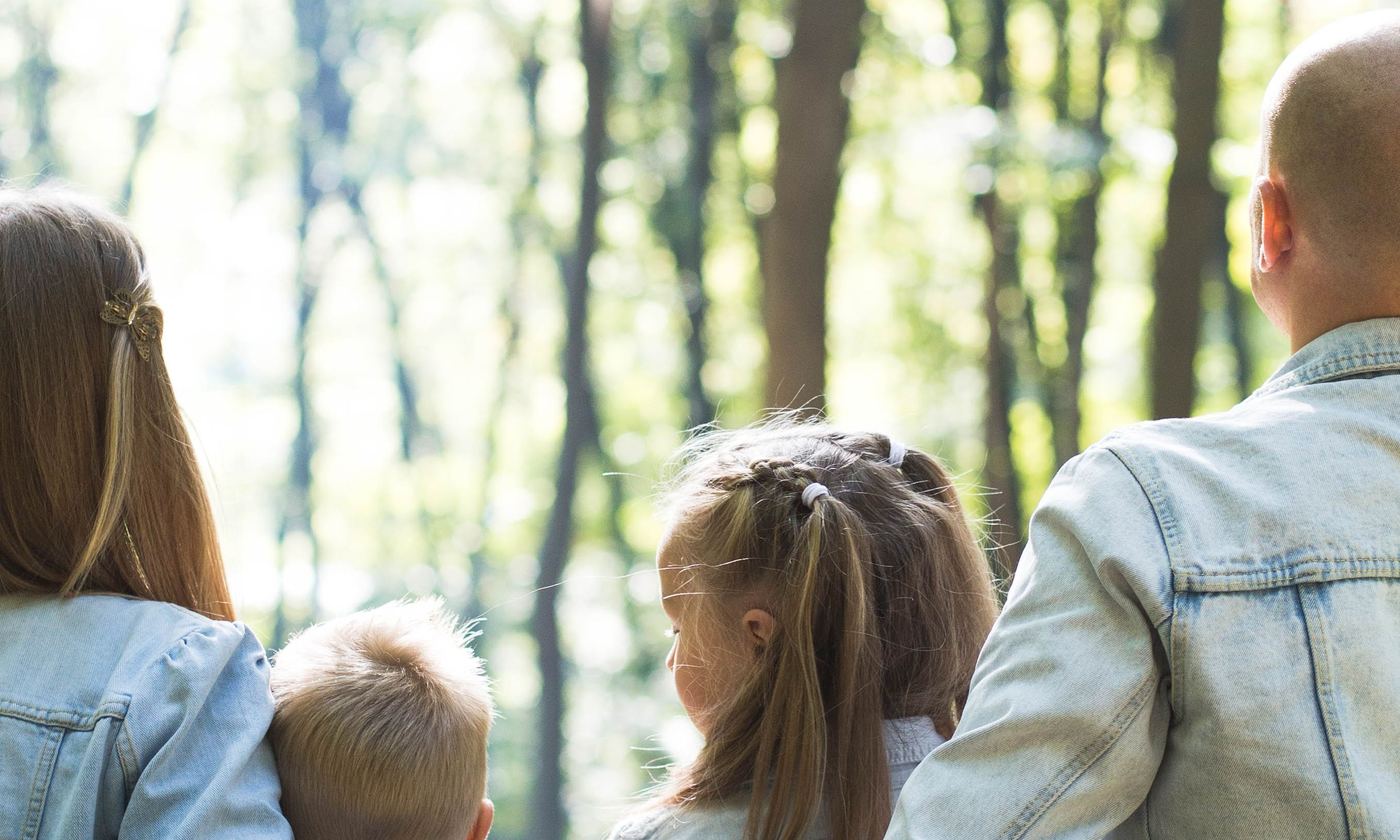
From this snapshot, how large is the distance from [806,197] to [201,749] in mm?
4577

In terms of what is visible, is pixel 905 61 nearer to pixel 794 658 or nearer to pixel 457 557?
pixel 457 557

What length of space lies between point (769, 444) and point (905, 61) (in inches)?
389

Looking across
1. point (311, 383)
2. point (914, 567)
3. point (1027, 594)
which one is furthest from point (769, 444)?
point (311, 383)

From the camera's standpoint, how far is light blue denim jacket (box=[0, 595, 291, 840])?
1372 mm

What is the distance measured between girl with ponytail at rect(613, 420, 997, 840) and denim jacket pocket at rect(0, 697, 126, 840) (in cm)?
63

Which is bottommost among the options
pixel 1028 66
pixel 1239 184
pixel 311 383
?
pixel 311 383

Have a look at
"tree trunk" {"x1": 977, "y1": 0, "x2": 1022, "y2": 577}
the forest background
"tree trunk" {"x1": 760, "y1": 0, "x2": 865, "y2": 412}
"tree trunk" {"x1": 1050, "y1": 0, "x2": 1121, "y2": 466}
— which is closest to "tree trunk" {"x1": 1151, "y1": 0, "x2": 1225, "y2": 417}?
"tree trunk" {"x1": 977, "y1": 0, "x2": 1022, "y2": 577}

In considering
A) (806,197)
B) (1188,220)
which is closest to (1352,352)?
(806,197)

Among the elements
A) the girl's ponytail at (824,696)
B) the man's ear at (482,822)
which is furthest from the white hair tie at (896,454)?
the man's ear at (482,822)

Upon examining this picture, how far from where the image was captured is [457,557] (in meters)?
12.7

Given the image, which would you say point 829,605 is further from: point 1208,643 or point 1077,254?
point 1077,254

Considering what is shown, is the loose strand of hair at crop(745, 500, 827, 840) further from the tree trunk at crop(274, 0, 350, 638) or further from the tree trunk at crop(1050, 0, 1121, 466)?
the tree trunk at crop(274, 0, 350, 638)

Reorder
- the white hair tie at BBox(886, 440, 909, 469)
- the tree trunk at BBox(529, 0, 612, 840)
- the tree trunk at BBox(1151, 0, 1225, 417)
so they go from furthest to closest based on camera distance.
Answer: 1. the tree trunk at BBox(529, 0, 612, 840)
2. the tree trunk at BBox(1151, 0, 1225, 417)
3. the white hair tie at BBox(886, 440, 909, 469)

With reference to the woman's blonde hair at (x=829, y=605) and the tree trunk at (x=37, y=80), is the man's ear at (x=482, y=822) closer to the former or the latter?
the woman's blonde hair at (x=829, y=605)
